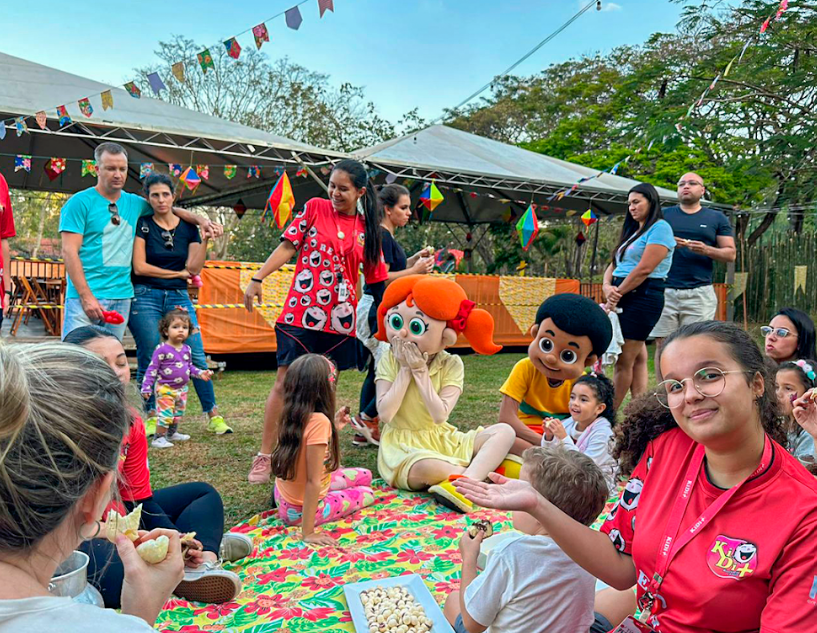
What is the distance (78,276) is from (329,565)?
8.02ft

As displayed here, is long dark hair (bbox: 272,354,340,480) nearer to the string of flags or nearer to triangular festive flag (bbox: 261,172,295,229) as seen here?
the string of flags

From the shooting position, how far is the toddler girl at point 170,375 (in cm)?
453

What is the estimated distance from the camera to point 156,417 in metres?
4.57

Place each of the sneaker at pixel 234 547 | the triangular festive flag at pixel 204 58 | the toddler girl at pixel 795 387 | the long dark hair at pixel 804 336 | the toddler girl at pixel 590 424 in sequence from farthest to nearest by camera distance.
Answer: the triangular festive flag at pixel 204 58
the long dark hair at pixel 804 336
the toddler girl at pixel 590 424
the toddler girl at pixel 795 387
the sneaker at pixel 234 547

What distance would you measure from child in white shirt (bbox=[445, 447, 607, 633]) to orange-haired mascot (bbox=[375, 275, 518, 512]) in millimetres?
1718

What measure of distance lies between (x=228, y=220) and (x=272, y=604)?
76.5ft

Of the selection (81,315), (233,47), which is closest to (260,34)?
(233,47)

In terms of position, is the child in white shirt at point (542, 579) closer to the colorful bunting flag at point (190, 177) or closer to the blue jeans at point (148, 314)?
the blue jeans at point (148, 314)

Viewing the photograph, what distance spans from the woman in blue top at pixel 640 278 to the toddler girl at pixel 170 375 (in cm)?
304

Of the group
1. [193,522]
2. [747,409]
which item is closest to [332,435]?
[193,522]

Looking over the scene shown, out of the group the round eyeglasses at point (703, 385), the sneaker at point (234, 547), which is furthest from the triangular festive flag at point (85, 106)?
the round eyeglasses at point (703, 385)

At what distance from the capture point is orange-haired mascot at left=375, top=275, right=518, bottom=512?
3.66 m

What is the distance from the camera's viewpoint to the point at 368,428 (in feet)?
15.2

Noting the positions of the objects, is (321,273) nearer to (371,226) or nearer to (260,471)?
(371,226)
